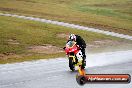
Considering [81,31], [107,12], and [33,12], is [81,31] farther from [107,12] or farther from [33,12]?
[107,12]

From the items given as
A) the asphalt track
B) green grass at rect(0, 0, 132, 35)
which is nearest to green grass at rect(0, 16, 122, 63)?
the asphalt track

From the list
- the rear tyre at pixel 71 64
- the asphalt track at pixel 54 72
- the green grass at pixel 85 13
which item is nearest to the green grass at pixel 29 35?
the asphalt track at pixel 54 72

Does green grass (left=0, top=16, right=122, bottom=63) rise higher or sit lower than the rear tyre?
lower

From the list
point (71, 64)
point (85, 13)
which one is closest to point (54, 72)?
point (71, 64)

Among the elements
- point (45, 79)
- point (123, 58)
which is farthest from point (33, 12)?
point (45, 79)

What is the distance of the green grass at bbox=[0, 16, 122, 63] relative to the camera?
3918cm

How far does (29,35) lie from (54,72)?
923 inches

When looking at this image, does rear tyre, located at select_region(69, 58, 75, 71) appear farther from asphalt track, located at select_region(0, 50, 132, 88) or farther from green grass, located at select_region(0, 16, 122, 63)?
green grass, located at select_region(0, 16, 122, 63)

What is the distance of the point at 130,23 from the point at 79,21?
A: 927 cm

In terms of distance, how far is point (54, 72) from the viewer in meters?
24.3

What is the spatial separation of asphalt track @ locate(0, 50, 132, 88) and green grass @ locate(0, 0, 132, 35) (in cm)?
2897

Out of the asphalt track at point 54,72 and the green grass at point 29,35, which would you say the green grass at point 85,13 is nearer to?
the green grass at point 29,35

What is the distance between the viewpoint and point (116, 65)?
27922 millimetres

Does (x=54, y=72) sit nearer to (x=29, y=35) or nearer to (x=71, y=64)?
(x=71, y=64)
